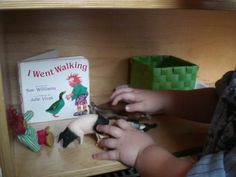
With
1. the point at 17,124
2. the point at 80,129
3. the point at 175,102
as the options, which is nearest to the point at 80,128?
the point at 80,129

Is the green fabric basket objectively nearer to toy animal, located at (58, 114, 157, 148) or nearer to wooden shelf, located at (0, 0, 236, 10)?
toy animal, located at (58, 114, 157, 148)

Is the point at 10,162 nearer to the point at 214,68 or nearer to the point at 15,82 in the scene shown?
the point at 15,82

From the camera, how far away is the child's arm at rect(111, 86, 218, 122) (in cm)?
70

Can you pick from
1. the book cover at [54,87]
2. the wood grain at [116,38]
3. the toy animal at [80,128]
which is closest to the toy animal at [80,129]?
the toy animal at [80,128]

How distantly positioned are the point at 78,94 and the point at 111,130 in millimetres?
155

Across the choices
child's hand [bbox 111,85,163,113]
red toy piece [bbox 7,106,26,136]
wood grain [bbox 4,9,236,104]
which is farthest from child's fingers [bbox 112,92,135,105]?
red toy piece [bbox 7,106,26,136]

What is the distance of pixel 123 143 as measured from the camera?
0.55 m

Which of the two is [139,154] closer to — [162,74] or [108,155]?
[108,155]

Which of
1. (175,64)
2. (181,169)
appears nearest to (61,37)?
(175,64)

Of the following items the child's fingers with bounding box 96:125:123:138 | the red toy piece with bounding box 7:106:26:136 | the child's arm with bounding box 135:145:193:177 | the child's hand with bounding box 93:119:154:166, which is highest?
the red toy piece with bounding box 7:106:26:136

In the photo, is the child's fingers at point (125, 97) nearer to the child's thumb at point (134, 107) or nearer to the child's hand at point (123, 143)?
the child's thumb at point (134, 107)

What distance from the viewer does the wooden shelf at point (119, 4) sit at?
14.6 inches

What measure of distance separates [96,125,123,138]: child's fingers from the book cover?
13cm

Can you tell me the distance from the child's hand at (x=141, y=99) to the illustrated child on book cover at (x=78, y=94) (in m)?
0.07
